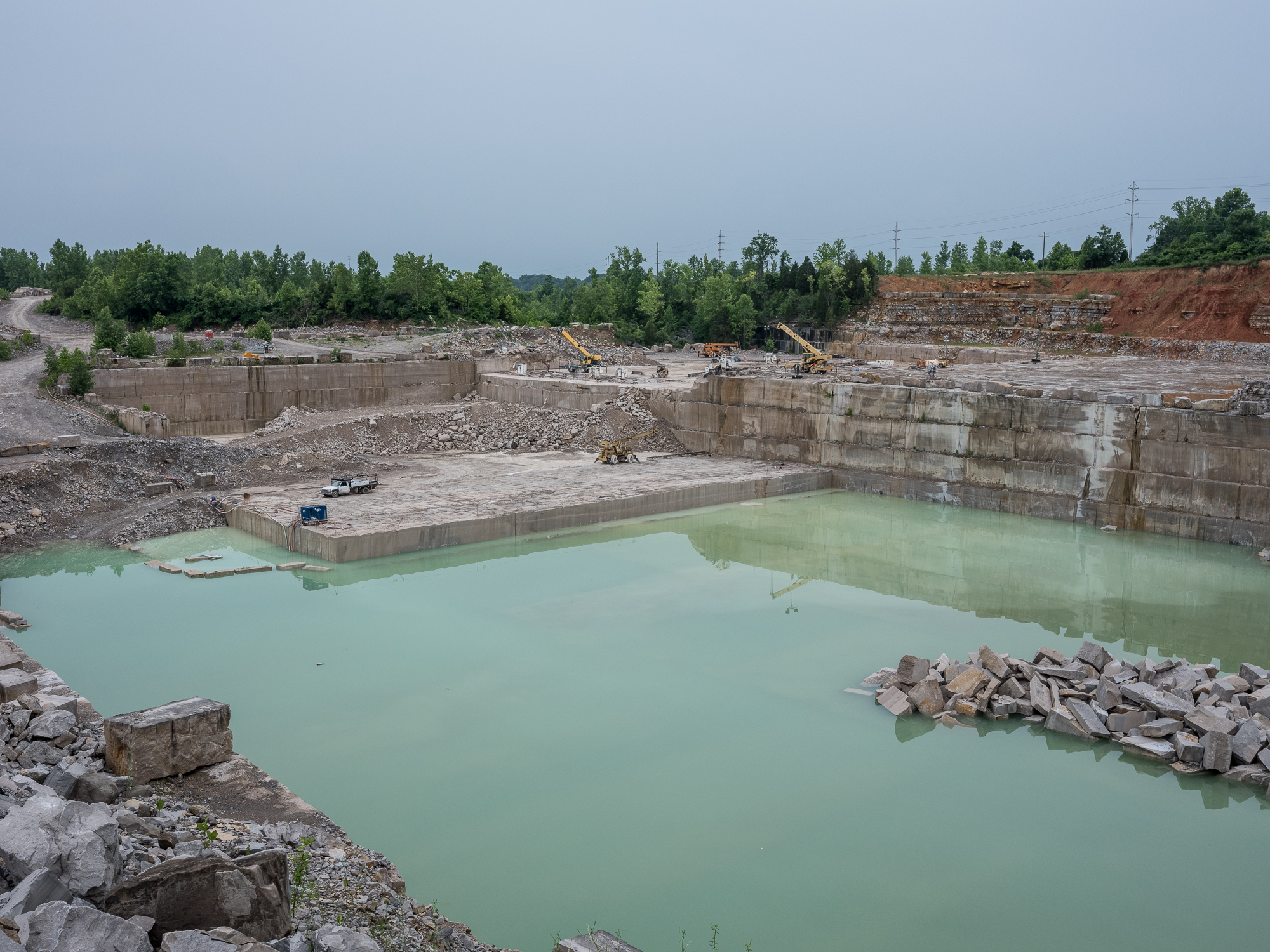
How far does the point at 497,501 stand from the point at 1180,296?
41.8 metres

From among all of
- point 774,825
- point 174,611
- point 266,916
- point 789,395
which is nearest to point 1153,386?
point 789,395

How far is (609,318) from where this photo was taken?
68312mm

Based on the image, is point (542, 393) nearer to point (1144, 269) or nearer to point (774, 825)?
point (774, 825)

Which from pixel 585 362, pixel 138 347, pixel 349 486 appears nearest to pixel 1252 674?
pixel 349 486

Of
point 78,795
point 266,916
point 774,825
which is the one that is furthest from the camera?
point 774,825

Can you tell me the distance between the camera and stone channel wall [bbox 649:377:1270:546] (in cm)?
1956

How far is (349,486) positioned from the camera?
2064 cm

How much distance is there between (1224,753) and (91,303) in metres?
57.2

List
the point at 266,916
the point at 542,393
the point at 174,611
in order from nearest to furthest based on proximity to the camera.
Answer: the point at 266,916 < the point at 174,611 < the point at 542,393

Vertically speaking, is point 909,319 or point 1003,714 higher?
point 909,319

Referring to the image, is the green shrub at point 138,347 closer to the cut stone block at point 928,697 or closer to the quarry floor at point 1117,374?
the quarry floor at point 1117,374

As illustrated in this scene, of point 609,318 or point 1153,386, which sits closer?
point 1153,386

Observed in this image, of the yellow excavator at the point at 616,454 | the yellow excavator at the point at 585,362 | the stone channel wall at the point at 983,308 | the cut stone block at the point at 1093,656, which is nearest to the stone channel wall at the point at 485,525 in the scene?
the yellow excavator at the point at 616,454

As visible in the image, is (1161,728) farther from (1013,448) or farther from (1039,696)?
(1013,448)
